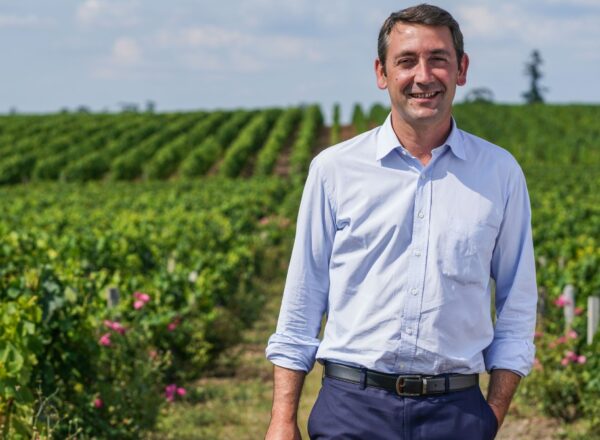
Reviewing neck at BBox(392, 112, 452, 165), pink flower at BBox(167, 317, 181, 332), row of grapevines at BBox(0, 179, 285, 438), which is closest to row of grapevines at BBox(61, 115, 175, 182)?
row of grapevines at BBox(0, 179, 285, 438)

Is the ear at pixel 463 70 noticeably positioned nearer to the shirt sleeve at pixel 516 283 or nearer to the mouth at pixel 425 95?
the mouth at pixel 425 95

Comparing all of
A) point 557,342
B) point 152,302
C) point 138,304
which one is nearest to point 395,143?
point 138,304

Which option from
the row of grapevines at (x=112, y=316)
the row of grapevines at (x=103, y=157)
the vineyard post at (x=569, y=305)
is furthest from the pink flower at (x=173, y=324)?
the row of grapevines at (x=103, y=157)

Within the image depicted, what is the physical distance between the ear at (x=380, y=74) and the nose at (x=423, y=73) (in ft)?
0.55

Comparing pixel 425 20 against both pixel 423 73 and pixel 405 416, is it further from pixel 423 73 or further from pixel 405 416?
pixel 405 416

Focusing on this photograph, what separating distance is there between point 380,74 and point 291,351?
3.13ft

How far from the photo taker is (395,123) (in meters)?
3.34

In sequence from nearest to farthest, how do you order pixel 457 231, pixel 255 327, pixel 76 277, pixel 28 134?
pixel 457 231, pixel 76 277, pixel 255 327, pixel 28 134

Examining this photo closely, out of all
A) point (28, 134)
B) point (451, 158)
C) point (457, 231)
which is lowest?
point (28, 134)

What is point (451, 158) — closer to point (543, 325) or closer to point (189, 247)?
point (543, 325)

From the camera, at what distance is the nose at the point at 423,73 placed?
3.18 meters

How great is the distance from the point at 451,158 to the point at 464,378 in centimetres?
70

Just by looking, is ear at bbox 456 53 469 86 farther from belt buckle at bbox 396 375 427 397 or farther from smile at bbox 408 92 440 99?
belt buckle at bbox 396 375 427 397

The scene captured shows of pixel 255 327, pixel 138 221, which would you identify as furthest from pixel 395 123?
pixel 138 221
